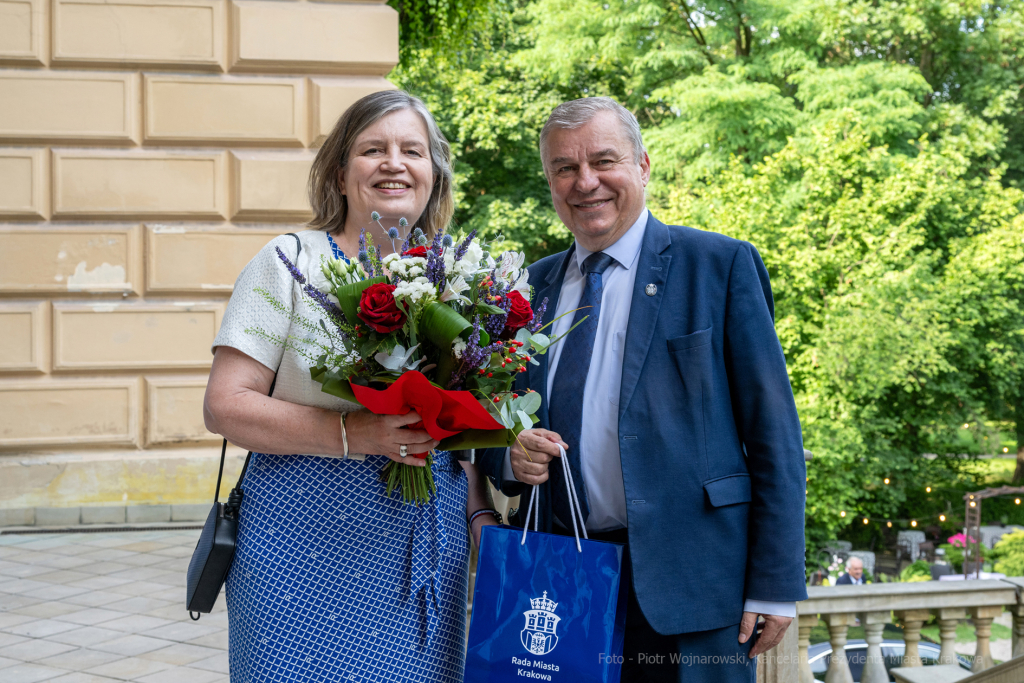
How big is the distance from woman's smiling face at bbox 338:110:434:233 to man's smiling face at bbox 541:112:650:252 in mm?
370

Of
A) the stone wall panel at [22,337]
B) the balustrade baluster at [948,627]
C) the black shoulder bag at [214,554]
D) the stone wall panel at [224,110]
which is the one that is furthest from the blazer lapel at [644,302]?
the stone wall panel at [22,337]

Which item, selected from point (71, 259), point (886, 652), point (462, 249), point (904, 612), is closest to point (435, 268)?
point (462, 249)

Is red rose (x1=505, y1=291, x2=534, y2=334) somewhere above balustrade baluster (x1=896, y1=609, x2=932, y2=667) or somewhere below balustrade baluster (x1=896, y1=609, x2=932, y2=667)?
above

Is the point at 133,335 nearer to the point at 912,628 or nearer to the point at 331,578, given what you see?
the point at 331,578

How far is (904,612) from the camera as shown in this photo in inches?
163

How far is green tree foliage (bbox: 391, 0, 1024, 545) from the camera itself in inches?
596

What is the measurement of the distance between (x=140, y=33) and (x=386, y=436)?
5.67 meters

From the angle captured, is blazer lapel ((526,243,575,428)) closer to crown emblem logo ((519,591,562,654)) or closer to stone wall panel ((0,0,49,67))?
crown emblem logo ((519,591,562,654))

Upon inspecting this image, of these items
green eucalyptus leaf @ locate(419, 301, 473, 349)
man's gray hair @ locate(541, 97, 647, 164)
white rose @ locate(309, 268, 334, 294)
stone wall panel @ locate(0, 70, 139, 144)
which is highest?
stone wall panel @ locate(0, 70, 139, 144)

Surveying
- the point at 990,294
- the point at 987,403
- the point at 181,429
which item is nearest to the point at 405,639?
the point at 181,429

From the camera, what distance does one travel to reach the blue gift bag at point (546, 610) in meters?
1.76

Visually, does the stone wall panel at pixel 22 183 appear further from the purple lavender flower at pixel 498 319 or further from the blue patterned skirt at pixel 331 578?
the purple lavender flower at pixel 498 319

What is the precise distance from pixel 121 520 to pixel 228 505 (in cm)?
489

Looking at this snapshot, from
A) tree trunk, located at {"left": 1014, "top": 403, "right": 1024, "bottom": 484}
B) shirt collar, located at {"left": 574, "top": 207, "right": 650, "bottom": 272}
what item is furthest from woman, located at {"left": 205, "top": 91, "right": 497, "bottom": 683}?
tree trunk, located at {"left": 1014, "top": 403, "right": 1024, "bottom": 484}
